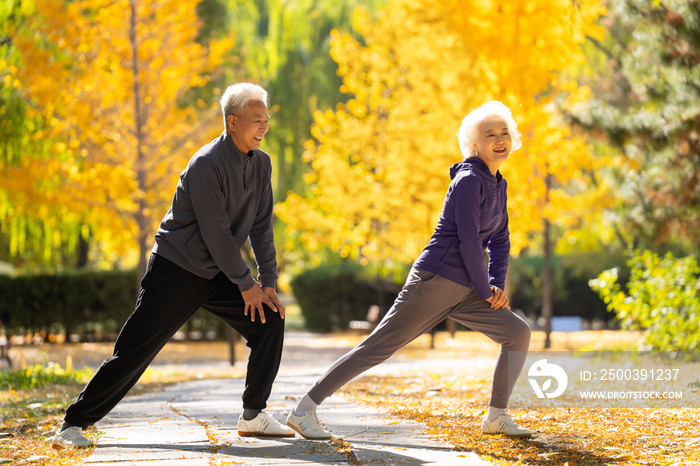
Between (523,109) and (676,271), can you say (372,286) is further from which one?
(676,271)

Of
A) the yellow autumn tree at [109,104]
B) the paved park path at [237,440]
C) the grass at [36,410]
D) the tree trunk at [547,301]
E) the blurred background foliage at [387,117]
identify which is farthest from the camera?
the tree trunk at [547,301]

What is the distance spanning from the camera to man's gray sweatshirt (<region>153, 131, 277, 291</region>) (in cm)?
336

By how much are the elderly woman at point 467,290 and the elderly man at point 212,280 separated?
357 mm

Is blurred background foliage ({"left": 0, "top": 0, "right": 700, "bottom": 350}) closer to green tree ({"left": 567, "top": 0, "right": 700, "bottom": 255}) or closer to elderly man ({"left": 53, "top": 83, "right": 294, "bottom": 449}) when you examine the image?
green tree ({"left": 567, "top": 0, "right": 700, "bottom": 255})

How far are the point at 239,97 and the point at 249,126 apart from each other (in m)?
0.15

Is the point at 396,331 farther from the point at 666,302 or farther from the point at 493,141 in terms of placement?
the point at 666,302

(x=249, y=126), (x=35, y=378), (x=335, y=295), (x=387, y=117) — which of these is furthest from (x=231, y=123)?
(x=335, y=295)

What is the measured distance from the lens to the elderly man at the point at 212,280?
3.38m

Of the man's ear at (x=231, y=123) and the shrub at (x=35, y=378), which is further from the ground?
the man's ear at (x=231, y=123)

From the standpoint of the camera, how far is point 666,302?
24.4 feet

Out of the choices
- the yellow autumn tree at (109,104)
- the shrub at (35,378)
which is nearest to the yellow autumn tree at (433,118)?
the yellow autumn tree at (109,104)

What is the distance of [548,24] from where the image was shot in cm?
1023

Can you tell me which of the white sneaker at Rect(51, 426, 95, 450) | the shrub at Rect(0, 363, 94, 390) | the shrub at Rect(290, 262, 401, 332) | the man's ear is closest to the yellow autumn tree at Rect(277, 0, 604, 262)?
the shrub at Rect(290, 262, 401, 332)

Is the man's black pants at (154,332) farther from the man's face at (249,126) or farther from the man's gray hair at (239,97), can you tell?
the man's gray hair at (239,97)
